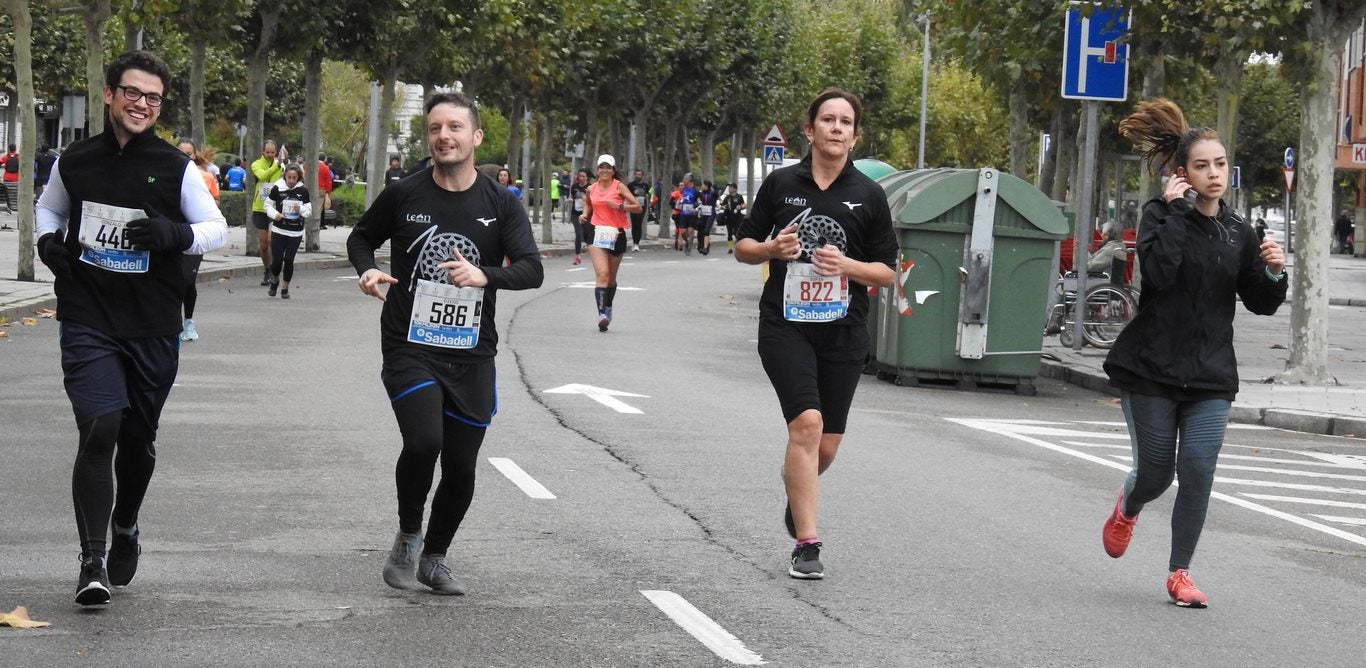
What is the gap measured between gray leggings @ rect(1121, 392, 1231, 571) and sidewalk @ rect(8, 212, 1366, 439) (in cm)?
810

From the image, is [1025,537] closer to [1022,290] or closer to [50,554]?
[50,554]

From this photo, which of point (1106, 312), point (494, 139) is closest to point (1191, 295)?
point (1106, 312)

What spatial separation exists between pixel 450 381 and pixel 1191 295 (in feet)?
8.74

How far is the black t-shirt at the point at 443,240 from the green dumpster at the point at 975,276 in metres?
10.0

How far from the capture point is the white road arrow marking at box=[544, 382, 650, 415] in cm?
1349

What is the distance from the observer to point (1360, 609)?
24.9 feet

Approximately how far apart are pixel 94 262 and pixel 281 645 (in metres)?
1.43

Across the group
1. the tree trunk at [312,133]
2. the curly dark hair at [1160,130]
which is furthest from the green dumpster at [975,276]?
the tree trunk at [312,133]

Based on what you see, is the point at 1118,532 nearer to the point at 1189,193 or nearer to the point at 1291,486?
the point at 1189,193

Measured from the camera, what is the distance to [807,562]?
24.7 feet

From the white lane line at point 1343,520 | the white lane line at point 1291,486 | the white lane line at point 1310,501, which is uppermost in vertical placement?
the white lane line at point 1343,520

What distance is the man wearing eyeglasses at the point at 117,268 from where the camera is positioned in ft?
21.3

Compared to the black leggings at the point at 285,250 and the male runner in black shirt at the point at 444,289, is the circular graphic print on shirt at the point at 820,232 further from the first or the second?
Result: the black leggings at the point at 285,250

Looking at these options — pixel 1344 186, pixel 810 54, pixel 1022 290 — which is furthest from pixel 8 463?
pixel 1344 186
